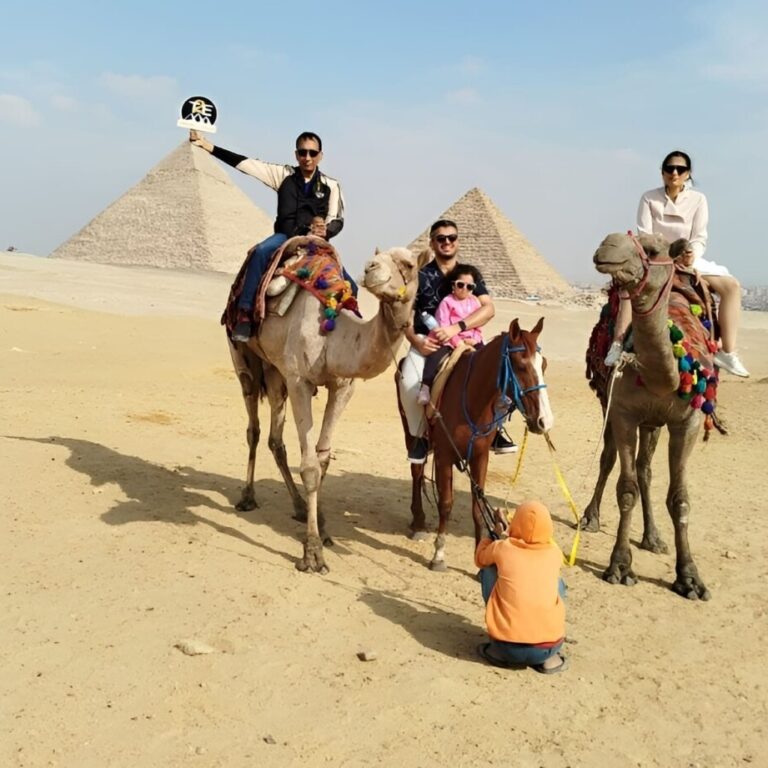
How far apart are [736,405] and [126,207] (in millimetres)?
86106

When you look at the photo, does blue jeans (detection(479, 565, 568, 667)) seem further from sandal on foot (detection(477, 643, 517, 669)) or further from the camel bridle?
the camel bridle

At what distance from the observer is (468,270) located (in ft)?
19.6

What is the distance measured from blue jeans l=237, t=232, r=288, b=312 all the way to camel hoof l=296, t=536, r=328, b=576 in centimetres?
195

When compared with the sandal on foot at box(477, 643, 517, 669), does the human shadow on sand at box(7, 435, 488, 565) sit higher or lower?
lower

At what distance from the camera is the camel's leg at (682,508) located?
5.48m

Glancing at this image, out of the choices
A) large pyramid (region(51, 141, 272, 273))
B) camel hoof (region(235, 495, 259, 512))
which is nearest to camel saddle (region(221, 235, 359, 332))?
camel hoof (region(235, 495, 259, 512))

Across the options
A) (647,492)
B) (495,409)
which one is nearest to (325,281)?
(495,409)

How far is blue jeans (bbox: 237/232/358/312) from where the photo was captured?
632cm

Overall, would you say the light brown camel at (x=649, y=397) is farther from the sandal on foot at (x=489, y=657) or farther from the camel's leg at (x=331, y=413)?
the camel's leg at (x=331, y=413)

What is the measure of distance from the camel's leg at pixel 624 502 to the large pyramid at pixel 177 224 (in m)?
73.0

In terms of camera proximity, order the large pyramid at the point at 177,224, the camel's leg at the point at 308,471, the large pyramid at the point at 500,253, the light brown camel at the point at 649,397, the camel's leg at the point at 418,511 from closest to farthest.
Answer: the light brown camel at the point at 649,397 → the camel's leg at the point at 308,471 → the camel's leg at the point at 418,511 → the large pyramid at the point at 177,224 → the large pyramid at the point at 500,253

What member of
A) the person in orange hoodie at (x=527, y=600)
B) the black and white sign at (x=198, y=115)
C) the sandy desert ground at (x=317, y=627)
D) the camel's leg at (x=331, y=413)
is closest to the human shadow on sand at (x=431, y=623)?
the sandy desert ground at (x=317, y=627)

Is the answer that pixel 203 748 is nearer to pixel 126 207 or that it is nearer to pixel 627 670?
pixel 627 670

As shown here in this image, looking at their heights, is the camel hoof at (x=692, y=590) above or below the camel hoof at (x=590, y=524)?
above
